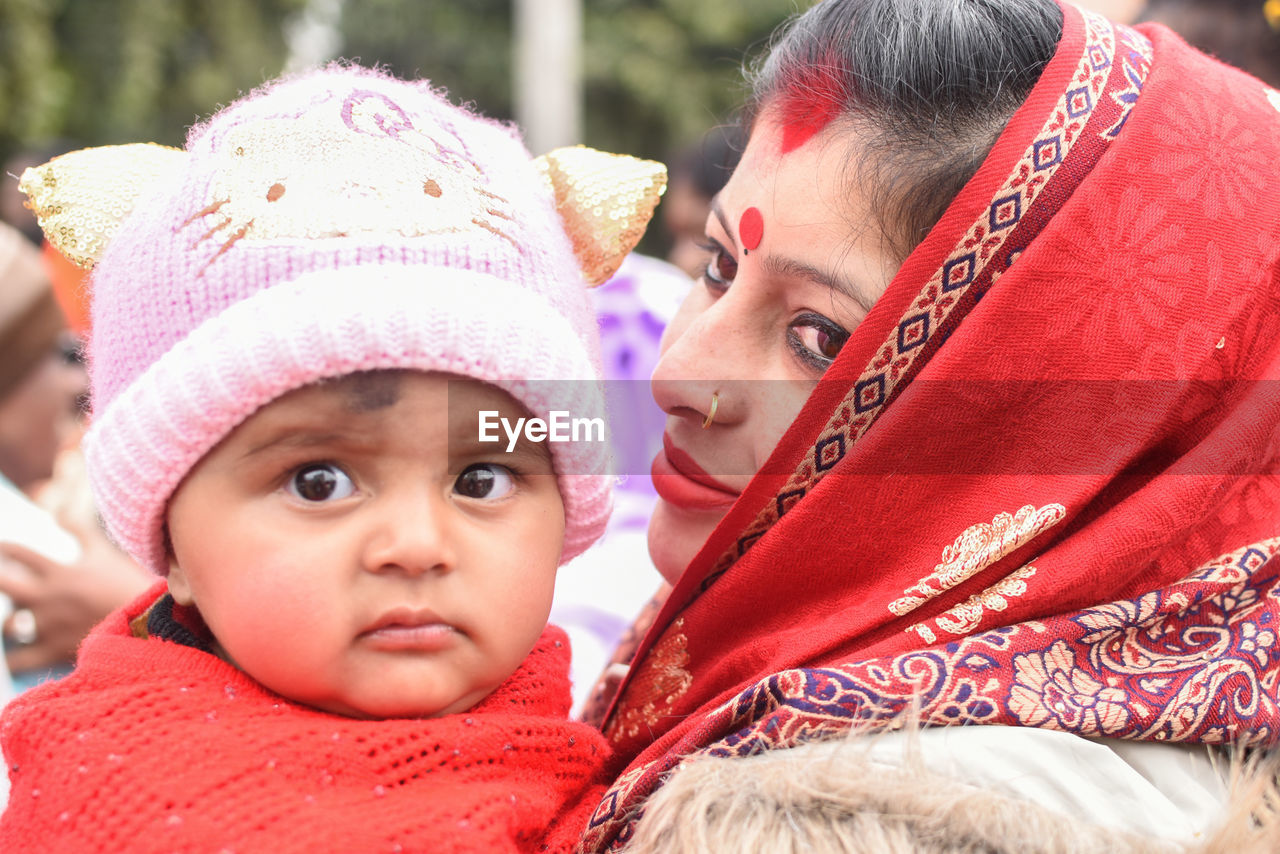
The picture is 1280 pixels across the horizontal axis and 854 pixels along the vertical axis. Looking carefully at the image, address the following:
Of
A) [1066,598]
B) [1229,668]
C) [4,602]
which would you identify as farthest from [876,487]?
[4,602]

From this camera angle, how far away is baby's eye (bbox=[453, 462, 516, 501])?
57.7 inches

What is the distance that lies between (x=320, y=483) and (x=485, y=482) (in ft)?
0.70

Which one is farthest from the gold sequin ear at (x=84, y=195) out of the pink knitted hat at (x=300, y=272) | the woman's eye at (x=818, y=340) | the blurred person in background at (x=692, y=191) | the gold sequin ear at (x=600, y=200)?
the blurred person in background at (x=692, y=191)

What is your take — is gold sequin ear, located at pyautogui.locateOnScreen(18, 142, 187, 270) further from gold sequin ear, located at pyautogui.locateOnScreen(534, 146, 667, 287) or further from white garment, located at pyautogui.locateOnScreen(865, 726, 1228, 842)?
white garment, located at pyautogui.locateOnScreen(865, 726, 1228, 842)

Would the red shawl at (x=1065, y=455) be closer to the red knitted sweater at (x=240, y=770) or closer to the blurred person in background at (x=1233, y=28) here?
the red knitted sweater at (x=240, y=770)

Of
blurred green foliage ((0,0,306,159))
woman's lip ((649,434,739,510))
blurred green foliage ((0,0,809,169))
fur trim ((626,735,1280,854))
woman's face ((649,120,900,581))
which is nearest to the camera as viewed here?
fur trim ((626,735,1280,854))

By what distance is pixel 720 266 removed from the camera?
1.97 meters

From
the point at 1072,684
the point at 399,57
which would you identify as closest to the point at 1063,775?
the point at 1072,684

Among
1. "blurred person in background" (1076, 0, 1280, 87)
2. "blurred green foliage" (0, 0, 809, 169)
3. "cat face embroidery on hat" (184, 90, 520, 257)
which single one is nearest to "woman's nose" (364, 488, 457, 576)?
"cat face embroidery on hat" (184, 90, 520, 257)

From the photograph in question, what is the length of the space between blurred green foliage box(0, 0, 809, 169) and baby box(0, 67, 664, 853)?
0.42 metres

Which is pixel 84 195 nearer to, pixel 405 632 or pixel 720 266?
pixel 405 632

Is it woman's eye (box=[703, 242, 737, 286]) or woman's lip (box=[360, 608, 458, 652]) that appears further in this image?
woman's eye (box=[703, 242, 737, 286])

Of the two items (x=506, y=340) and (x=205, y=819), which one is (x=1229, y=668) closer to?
(x=506, y=340)

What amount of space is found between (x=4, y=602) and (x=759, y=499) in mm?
2062
